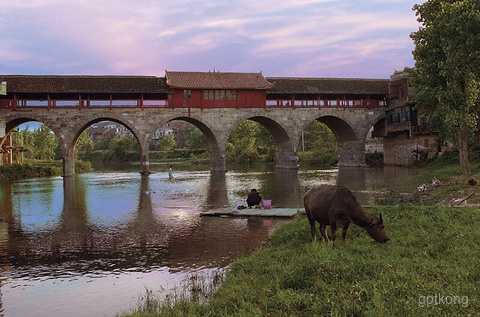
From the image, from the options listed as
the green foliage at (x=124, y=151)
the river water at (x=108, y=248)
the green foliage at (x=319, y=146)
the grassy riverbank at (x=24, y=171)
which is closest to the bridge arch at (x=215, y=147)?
the grassy riverbank at (x=24, y=171)

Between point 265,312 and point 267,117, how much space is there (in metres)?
46.0

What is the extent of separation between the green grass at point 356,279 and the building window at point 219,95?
40504 mm

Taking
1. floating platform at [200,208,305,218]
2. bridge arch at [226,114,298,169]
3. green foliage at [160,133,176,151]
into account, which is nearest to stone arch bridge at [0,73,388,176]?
bridge arch at [226,114,298,169]

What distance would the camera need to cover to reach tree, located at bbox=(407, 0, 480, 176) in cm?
2297

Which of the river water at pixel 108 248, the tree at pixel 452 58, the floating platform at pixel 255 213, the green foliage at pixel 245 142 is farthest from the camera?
the green foliage at pixel 245 142

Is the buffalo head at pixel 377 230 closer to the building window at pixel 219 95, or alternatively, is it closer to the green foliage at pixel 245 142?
the building window at pixel 219 95

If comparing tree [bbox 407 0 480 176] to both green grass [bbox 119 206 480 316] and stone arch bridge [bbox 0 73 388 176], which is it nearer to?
green grass [bbox 119 206 480 316]

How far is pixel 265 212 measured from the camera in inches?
689

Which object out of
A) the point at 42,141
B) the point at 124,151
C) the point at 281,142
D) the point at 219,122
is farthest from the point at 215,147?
the point at 124,151

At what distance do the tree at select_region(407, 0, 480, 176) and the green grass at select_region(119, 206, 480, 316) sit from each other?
1561 centimetres

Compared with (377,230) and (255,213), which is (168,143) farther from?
(377,230)

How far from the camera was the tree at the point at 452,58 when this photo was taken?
22969 millimetres

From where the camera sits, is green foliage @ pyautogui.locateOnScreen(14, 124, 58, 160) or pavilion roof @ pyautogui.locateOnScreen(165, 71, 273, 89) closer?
pavilion roof @ pyautogui.locateOnScreen(165, 71, 273, 89)

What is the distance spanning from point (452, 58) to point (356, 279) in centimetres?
2046
